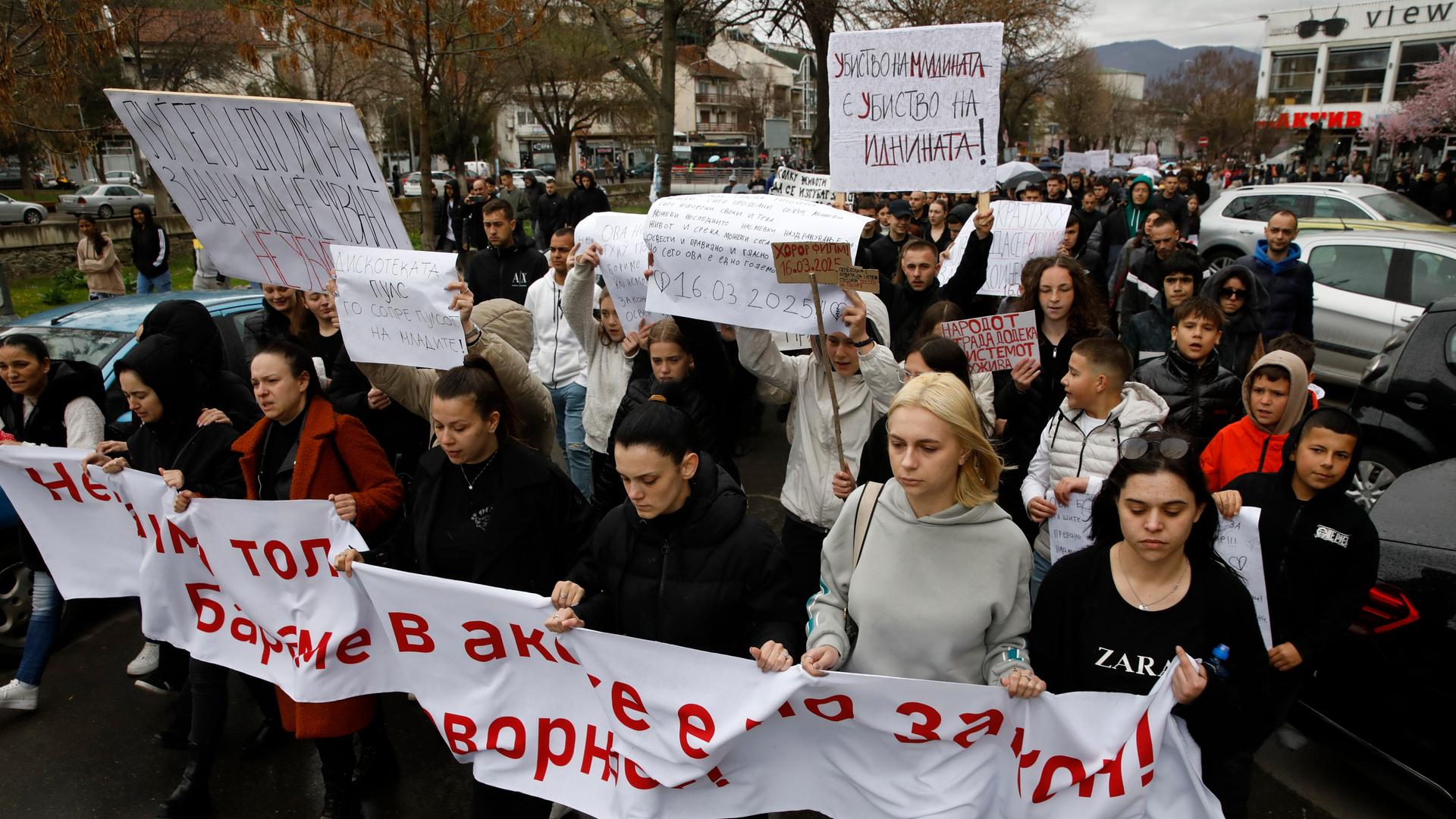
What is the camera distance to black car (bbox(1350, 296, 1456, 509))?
5.43m

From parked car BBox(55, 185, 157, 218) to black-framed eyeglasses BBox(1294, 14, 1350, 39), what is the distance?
203ft

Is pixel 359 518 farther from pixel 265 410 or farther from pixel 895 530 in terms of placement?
pixel 895 530

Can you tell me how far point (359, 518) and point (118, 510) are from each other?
4.08ft

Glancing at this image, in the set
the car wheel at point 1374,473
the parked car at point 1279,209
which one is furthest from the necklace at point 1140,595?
the parked car at point 1279,209

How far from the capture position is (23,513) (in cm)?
406

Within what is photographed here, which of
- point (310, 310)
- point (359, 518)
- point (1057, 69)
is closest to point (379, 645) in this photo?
point (359, 518)

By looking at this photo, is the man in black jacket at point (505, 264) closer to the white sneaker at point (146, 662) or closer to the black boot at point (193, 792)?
the white sneaker at point (146, 662)

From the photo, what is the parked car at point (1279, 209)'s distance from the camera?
12992 mm

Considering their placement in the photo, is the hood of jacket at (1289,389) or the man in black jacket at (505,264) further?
the man in black jacket at (505,264)

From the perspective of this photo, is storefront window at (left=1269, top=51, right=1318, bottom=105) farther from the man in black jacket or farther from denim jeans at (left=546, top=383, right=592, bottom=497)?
denim jeans at (left=546, top=383, right=592, bottom=497)

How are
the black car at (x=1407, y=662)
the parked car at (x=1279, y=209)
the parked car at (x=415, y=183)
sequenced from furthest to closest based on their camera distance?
the parked car at (x=415, y=183), the parked car at (x=1279, y=209), the black car at (x=1407, y=662)

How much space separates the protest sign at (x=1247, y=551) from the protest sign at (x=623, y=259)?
2509 mm

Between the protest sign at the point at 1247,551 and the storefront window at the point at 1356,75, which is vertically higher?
the storefront window at the point at 1356,75

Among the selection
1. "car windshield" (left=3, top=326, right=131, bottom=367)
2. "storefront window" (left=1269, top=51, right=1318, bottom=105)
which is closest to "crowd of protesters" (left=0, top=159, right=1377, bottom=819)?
"car windshield" (left=3, top=326, right=131, bottom=367)
